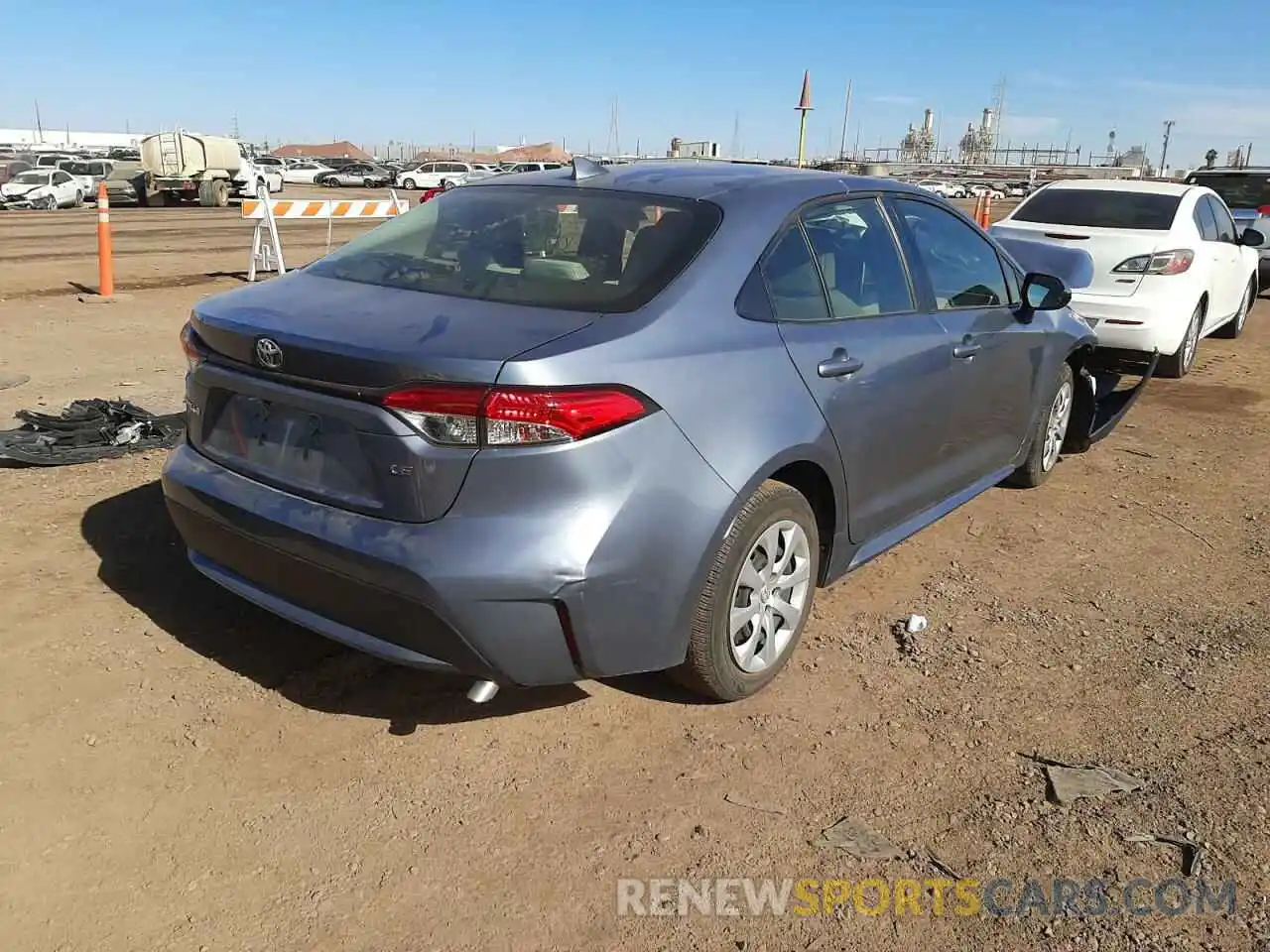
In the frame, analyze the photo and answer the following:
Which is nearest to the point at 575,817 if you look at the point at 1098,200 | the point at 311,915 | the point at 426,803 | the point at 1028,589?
the point at 426,803

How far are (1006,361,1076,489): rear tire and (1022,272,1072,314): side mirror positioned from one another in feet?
1.93

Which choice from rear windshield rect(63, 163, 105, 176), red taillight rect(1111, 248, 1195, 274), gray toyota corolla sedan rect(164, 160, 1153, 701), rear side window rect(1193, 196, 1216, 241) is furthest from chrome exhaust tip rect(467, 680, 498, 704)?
rear windshield rect(63, 163, 105, 176)

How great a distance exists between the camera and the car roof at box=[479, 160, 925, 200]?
3.49 metres

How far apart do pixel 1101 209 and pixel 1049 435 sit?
4249 millimetres

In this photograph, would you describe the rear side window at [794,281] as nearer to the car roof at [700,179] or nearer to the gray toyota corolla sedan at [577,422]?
the gray toyota corolla sedan at [577,422]

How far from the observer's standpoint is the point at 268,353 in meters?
2.88

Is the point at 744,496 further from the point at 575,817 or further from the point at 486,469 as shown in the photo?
the point at 575,817

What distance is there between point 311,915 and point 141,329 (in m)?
8.28

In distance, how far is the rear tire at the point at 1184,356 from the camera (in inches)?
334

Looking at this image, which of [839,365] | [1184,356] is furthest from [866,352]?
[1184,356]

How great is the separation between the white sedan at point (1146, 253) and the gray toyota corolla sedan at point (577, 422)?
186 inches

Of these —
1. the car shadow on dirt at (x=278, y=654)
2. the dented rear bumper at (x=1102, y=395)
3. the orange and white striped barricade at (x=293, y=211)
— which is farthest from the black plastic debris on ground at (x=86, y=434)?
the orange and white striped barricade at (x=293, y=211)

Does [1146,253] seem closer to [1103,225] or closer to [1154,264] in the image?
[1154,264]

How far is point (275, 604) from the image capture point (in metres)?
3.03
